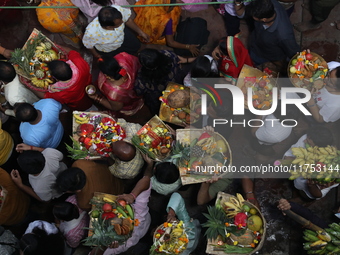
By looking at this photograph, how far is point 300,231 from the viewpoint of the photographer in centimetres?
516

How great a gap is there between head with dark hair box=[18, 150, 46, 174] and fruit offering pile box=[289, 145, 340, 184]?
3106 mm

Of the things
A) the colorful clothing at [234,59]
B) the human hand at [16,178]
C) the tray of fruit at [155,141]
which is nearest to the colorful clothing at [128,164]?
the tray of fruit at [155,141]

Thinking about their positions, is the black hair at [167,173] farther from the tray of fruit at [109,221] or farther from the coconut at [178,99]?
the coconut at [178,99]

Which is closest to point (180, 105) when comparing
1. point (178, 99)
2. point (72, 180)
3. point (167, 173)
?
point (178, 99)

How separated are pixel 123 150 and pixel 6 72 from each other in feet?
6.20

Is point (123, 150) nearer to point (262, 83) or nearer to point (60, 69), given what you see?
point (60, 69)

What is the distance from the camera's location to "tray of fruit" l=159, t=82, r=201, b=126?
4.38 metres

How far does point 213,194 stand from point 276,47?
2233mm

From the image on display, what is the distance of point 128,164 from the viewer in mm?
4543

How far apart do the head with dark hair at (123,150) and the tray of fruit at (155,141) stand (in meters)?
0.19

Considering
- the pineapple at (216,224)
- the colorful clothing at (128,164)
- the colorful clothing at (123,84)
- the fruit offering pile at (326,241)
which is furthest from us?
the colorful clothing at (123,84)

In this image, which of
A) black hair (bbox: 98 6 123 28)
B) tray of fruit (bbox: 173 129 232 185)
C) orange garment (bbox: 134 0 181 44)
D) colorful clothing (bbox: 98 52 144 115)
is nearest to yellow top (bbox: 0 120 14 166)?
colorful clothing (bbox: 98 52 144 115)

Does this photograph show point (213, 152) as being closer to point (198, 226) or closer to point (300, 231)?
point (198, 226)

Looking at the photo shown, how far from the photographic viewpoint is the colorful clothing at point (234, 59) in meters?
4.52
